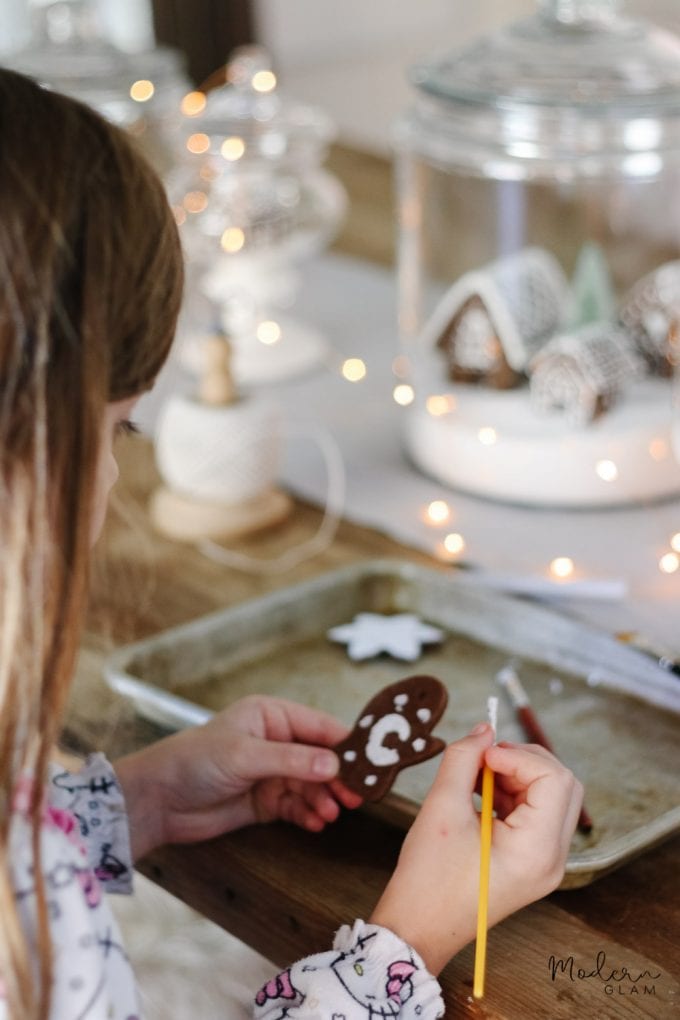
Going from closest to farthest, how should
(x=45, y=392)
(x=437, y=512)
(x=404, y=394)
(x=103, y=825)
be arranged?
(x=45, y=392), (x=103, y=825), (x=437, y=512), (x=404, y=394)

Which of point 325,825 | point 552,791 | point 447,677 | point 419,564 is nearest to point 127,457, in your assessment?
point 419,564

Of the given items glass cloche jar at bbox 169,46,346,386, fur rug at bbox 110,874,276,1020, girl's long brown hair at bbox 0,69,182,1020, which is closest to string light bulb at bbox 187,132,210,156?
glass cloche jar at bbox 169,46,346,386

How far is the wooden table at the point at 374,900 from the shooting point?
0.68 m

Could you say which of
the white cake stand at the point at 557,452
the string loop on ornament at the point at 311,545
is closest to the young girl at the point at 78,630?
the string loop on ornament at the point at 311,545

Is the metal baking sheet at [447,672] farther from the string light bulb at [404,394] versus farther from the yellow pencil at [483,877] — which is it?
the string light bulb at [404,394]

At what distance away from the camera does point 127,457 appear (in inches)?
55.0

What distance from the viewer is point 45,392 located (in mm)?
583

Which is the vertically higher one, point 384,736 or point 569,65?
point 569,65

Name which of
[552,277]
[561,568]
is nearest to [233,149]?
[552,277]

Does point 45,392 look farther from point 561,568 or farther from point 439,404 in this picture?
point 439,404

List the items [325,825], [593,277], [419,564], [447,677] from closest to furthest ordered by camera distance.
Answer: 1. [325,825]
2. [447,677]
3. [419,564]
4. [593,277]

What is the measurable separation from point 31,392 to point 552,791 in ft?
1.09

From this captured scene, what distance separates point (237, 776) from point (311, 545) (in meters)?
0.40

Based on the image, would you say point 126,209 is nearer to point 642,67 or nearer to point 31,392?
point 31,392
